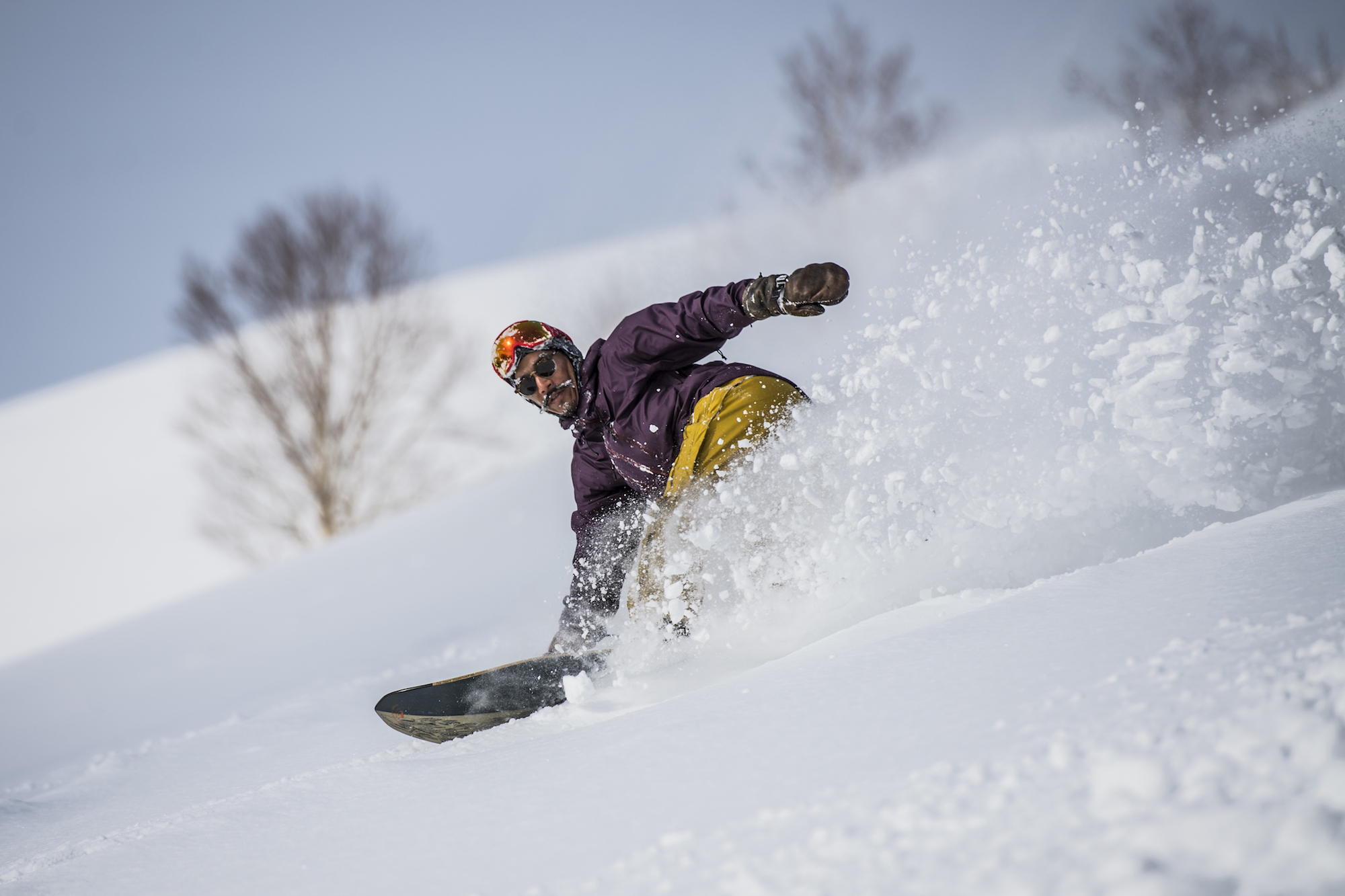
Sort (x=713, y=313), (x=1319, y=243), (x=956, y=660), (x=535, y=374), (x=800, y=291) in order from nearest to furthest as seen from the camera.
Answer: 1. (x=956, y=660)
2. (x=1319, y=243)
3. (x=800, y=291)
4. (x=713, y=313)
5. (x=535, y=374)

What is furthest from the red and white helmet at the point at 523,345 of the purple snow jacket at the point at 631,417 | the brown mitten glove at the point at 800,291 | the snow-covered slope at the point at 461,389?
the snow-covered slope at the point at 461,389

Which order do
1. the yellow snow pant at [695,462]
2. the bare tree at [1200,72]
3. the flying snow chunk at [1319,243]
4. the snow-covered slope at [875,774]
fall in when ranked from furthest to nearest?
the bare tree at [1200,72]
the yellow snow pant at [695,462]
the flying snow chunk at [1319,243]
the snow-covered slope at [875,774]

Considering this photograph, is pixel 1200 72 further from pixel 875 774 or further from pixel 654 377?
pixel 875 774

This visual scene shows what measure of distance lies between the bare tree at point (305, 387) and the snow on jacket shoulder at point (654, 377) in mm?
10837

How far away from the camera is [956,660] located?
4.94ft

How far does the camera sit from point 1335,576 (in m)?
1.36

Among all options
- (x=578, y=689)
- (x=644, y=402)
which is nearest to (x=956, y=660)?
(x=578, y=689)

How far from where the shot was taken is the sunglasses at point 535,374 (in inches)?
111

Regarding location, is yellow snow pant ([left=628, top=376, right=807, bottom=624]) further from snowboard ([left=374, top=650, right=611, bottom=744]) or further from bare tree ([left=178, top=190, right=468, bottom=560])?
bare tree ([left=178, top=190, right=468, bottom=560])

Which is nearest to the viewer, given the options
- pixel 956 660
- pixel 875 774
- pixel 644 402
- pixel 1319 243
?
pixel 875 774

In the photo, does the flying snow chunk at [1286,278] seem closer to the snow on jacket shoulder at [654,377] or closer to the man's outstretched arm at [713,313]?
the man's outstretched arm at [713,313]

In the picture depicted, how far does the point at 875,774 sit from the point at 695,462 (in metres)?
1.45

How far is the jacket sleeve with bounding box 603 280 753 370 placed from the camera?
99.1 inches

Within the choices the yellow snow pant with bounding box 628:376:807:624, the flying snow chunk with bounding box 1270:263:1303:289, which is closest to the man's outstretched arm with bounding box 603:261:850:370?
the yellow snow pant with bounding box 628:376:807:624
